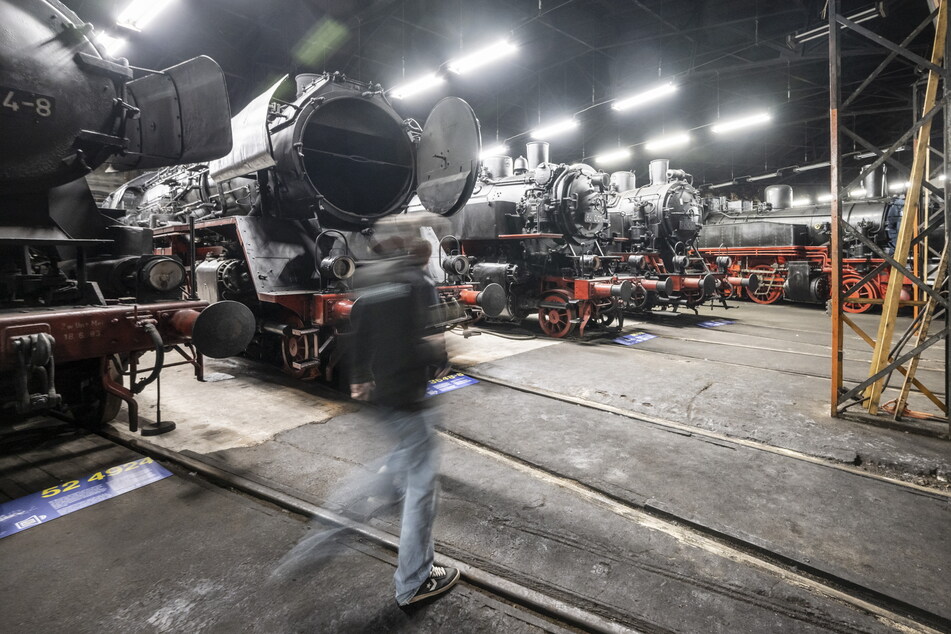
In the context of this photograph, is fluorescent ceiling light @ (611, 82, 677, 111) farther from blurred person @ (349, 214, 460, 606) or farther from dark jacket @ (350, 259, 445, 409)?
dark jacket @ (350, 259, 445, 409)

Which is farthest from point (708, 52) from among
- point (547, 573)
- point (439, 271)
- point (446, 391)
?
point (547, 573)

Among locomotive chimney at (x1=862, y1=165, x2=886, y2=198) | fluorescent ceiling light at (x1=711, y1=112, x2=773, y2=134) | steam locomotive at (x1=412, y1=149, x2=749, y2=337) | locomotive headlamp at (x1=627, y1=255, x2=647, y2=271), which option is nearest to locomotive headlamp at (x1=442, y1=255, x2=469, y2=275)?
steam locomotive at (x1=412, y1=149, x2=749, y2=337)

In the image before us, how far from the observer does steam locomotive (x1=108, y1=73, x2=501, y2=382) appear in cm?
421

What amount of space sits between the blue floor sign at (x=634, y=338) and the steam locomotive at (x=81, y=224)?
19.3ft

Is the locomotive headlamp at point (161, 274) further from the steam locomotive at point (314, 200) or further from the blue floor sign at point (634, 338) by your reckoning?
the blue floor sign at point (634, 338)

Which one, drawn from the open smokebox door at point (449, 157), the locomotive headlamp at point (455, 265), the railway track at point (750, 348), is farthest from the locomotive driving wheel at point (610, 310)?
the open smokebox door at point (449, 157)

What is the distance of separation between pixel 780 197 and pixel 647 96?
6634 millimetres

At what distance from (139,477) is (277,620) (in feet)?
5.48

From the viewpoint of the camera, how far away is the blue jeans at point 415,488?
1.80 meters

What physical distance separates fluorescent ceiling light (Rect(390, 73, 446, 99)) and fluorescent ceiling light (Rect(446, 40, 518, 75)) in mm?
1116

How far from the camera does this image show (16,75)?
2.45 m

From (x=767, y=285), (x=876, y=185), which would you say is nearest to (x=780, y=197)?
(x=876, y=185)

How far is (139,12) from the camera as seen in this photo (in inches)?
293

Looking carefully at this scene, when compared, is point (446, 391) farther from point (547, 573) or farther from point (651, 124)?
point (651, 124)
